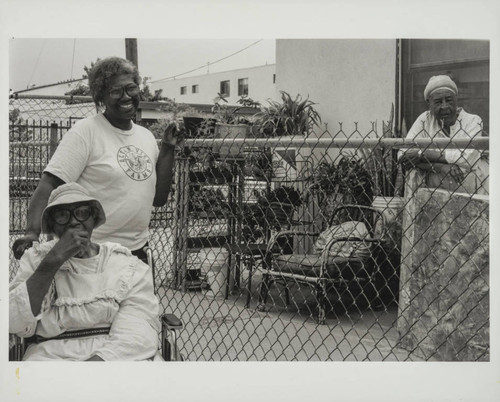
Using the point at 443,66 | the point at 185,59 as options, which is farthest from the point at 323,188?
the point at 185,59

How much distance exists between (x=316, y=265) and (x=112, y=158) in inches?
100

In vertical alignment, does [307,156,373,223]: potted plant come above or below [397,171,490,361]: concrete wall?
above

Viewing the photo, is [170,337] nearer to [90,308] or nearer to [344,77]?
[90,308]

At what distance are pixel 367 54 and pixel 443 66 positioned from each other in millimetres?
876

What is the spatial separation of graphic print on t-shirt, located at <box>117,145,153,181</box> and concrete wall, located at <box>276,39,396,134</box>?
137 inches

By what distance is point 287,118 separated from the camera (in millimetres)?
6785

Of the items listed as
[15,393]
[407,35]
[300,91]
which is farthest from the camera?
[300,91]

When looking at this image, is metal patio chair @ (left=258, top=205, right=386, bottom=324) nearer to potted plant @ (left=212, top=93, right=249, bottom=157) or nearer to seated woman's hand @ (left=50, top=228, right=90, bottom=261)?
potted plant @ (left=212, top=93, right=249, bottom=157)

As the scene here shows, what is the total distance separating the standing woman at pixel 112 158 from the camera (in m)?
3.14

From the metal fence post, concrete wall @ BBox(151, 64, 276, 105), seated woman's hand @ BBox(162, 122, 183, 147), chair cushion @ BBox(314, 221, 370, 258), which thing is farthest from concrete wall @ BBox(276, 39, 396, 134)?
concrete wall @ BBox(151, 64, 276, 105)

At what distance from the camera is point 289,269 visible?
17.9ft

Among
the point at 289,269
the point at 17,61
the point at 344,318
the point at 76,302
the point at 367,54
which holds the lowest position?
the point at 344,318

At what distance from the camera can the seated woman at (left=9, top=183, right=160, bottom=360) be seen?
2752 mm

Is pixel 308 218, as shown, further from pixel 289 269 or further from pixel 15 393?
pixel 15 393
